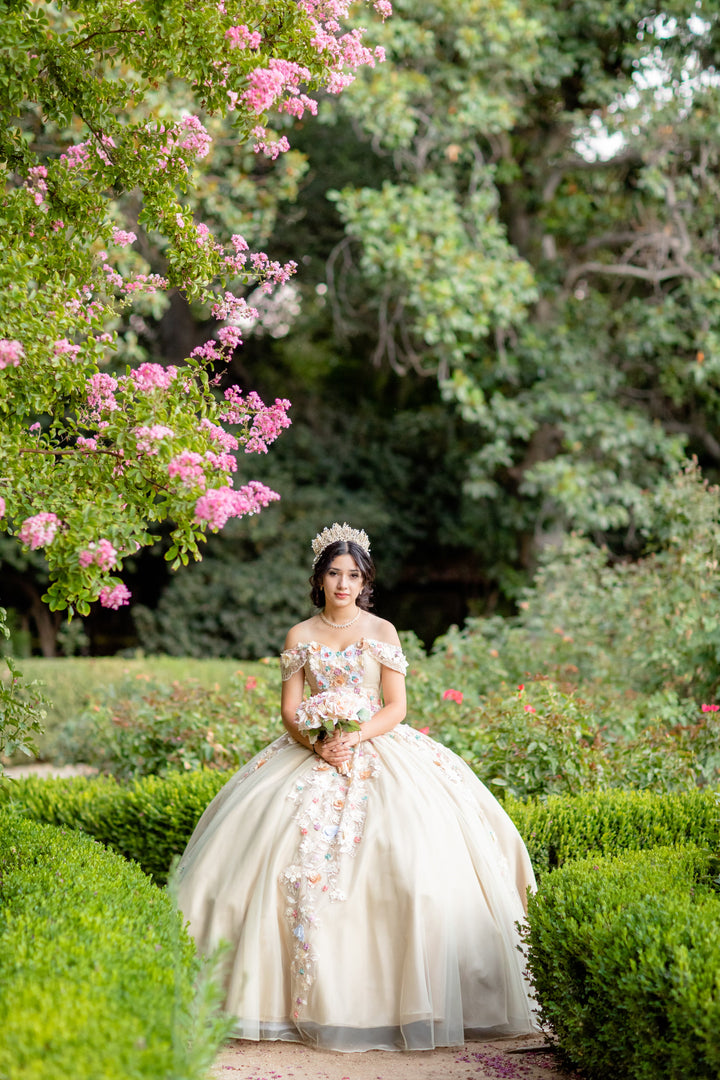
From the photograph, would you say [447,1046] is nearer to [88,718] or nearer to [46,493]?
[46,493]

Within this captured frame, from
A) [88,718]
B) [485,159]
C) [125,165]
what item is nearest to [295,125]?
[485,159]

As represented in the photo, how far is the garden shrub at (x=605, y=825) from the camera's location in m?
4.93

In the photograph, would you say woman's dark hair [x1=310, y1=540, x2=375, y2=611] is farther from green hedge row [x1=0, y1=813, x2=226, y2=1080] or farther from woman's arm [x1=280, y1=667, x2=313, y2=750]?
green hedge row [x1=0, y1=813, x2=226, y2=1080]

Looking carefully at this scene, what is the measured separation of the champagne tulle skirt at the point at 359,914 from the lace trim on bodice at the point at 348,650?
504 millimetres

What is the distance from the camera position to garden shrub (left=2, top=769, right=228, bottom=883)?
221 inches

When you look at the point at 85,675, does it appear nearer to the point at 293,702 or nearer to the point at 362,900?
the point at 293,702

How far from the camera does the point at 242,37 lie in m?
3.48

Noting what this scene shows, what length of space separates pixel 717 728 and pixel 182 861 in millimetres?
3378

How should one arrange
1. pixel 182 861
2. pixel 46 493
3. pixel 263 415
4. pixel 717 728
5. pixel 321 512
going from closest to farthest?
1. pixel 46 493
2. pixel 263 415
3. pixel 182 861
4. pixel 717 728
5. pixel 321 512

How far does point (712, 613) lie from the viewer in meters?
7.73

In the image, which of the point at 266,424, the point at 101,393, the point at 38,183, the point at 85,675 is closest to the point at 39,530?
the point at 101,393

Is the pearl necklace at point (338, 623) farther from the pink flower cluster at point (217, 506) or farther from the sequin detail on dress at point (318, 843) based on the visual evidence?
the pink flower cluster at point (217, 506)

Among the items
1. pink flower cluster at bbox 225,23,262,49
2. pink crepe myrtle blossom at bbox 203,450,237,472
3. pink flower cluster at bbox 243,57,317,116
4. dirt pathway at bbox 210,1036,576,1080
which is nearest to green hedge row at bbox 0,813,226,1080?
dirt pathway at bbox 210,1036,576,1080

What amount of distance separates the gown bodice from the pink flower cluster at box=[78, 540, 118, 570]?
1675 millimetres
